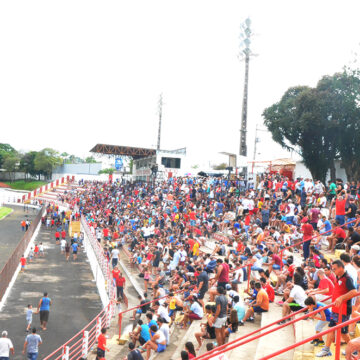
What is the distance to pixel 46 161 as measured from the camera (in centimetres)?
10194

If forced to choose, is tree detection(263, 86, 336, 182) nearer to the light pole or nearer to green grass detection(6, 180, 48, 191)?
the light pole

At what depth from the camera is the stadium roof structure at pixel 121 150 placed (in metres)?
51.6

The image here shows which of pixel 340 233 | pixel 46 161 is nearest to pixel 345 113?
pixel 340 233

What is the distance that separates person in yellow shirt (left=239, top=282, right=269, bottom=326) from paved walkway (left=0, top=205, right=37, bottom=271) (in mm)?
18778

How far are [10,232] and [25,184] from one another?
6938 centimetres

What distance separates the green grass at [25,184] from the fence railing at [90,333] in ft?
266

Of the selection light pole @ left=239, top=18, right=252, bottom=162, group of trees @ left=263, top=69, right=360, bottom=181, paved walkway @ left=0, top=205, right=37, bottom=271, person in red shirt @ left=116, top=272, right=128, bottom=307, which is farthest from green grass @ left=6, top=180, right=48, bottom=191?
person in red shirt @ left=116, top=272, right=128, bottom=307

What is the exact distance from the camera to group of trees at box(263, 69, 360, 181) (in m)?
25.9

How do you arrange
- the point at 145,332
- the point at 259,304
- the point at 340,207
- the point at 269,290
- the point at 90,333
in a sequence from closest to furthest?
the point at 259,304
the point at 269,290
the point at 145,332
the point at 340,207
the point at 90,333

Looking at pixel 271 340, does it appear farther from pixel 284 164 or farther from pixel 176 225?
pixel 284 164

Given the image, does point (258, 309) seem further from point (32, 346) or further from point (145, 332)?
point (32, 346)

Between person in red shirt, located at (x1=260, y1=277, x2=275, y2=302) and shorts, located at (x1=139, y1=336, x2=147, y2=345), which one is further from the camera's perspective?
shorts, located at (x1=139, y1=336, x2=147, y2=345)

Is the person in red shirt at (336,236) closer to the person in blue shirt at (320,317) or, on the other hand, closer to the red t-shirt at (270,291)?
the red t-shirt at (270,291)

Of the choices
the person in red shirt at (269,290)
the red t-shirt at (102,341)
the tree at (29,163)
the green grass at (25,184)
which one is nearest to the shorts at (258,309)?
the person in red shirt at (269,290)
